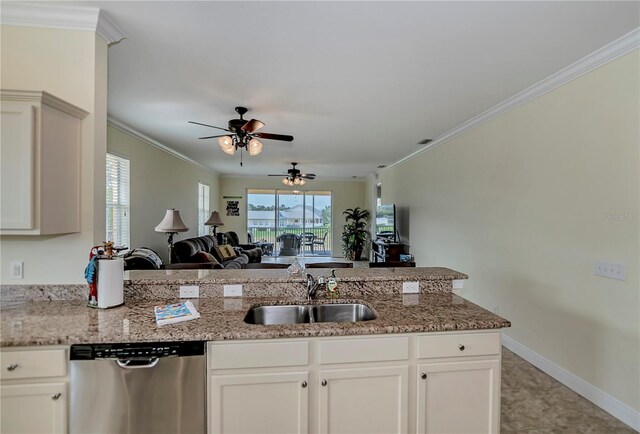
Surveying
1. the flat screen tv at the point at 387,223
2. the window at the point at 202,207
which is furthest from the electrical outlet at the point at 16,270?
the window at the point at 202,207

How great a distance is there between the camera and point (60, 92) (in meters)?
1.93

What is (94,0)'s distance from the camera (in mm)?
1805

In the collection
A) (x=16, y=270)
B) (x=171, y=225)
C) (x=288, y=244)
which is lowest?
(x=288, y=244)

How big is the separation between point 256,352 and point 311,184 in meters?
8.73

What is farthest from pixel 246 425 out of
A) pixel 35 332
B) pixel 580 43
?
pixel 580 43

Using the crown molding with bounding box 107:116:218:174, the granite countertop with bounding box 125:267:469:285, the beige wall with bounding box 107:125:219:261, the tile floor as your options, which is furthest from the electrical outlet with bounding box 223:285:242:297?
the crown molding with bounding box 107:116:218:174

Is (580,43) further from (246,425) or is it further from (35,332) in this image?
(35,332)

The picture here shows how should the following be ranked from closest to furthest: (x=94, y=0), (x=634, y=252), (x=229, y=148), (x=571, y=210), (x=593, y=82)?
1. (x=94, y=0)
2. (x=634, y=252)
3. (x=593, y=82)
4. (x=571, y=210)
5. (x=229, y=148)

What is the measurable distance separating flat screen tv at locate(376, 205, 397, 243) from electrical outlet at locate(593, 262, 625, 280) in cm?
419

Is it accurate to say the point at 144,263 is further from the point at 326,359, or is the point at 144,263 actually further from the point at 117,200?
the point at 326,359

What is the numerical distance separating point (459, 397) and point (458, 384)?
7 centimetres

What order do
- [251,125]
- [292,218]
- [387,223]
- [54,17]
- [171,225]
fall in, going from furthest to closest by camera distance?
[292,218] < [387,223] < [171,225] < [251,125] < [54,17]

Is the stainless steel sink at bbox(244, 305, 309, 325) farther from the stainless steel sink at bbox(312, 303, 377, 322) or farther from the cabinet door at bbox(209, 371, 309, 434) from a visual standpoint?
the cabinet door at bbox(209, 371, 309, 434)

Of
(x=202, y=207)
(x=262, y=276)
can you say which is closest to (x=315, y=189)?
(x=202, y=207)
